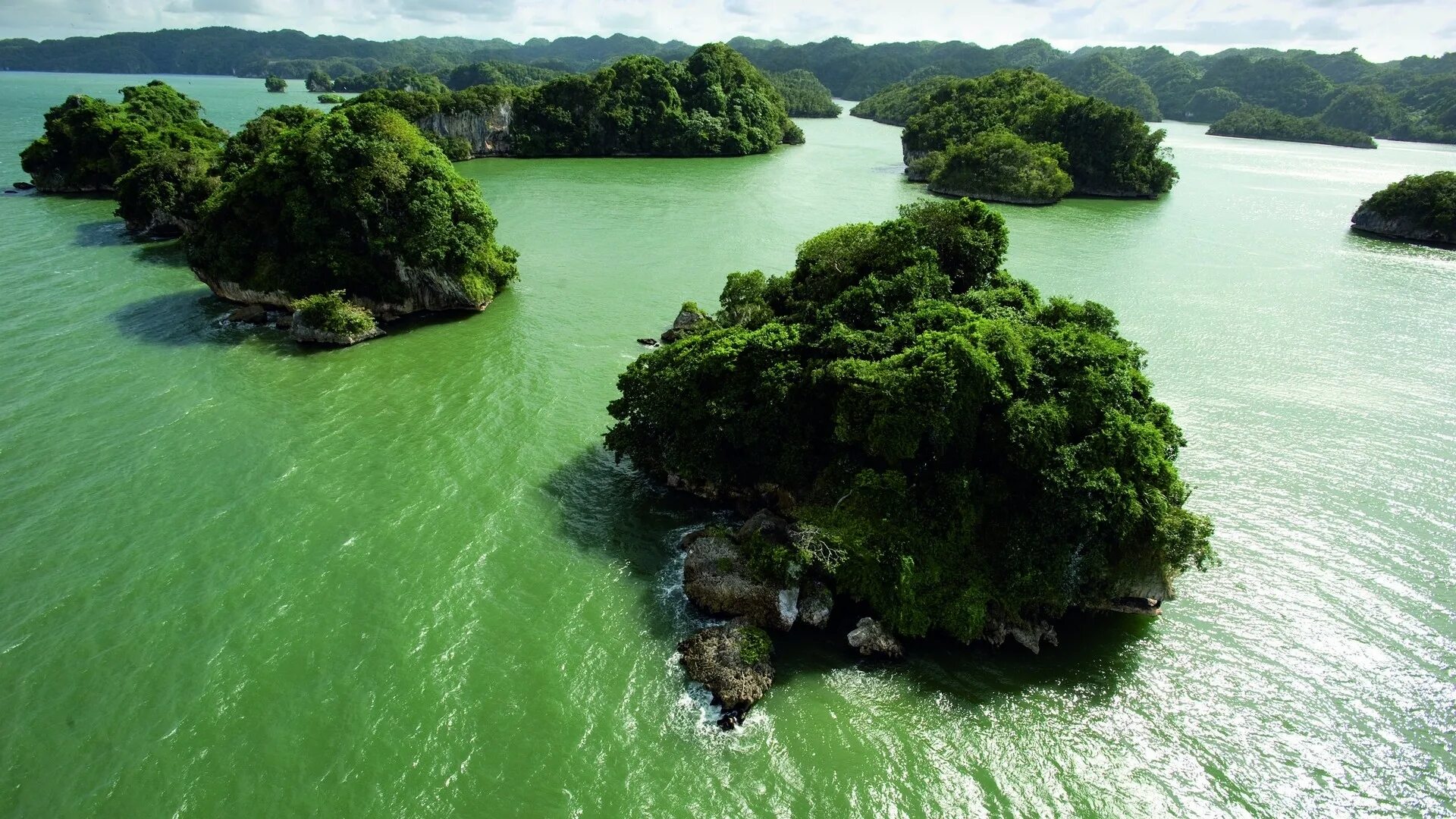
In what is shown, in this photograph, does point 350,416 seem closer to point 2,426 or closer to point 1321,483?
point 2,426

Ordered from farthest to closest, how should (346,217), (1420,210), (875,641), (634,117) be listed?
(634,117), (1420,210), (346,217), (875,641)

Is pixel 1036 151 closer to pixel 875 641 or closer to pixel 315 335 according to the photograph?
pixel 315 335

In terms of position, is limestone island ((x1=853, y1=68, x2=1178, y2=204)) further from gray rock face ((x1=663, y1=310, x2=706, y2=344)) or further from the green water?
gray rock face ((x1=663, y1=310, x2=706, y2=344))

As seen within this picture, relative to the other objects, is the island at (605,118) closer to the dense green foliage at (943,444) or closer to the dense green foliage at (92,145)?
the dense green foliage at (92,145)

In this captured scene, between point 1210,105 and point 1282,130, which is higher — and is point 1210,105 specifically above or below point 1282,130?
above

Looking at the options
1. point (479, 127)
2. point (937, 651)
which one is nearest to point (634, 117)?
point (479, 127)

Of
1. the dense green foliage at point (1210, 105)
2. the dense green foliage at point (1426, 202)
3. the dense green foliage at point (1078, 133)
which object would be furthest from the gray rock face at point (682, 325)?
the dense green foliage at point (1210, 105)

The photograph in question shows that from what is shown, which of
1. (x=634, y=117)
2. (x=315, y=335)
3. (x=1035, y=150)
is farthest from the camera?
(x=634, y=117)
